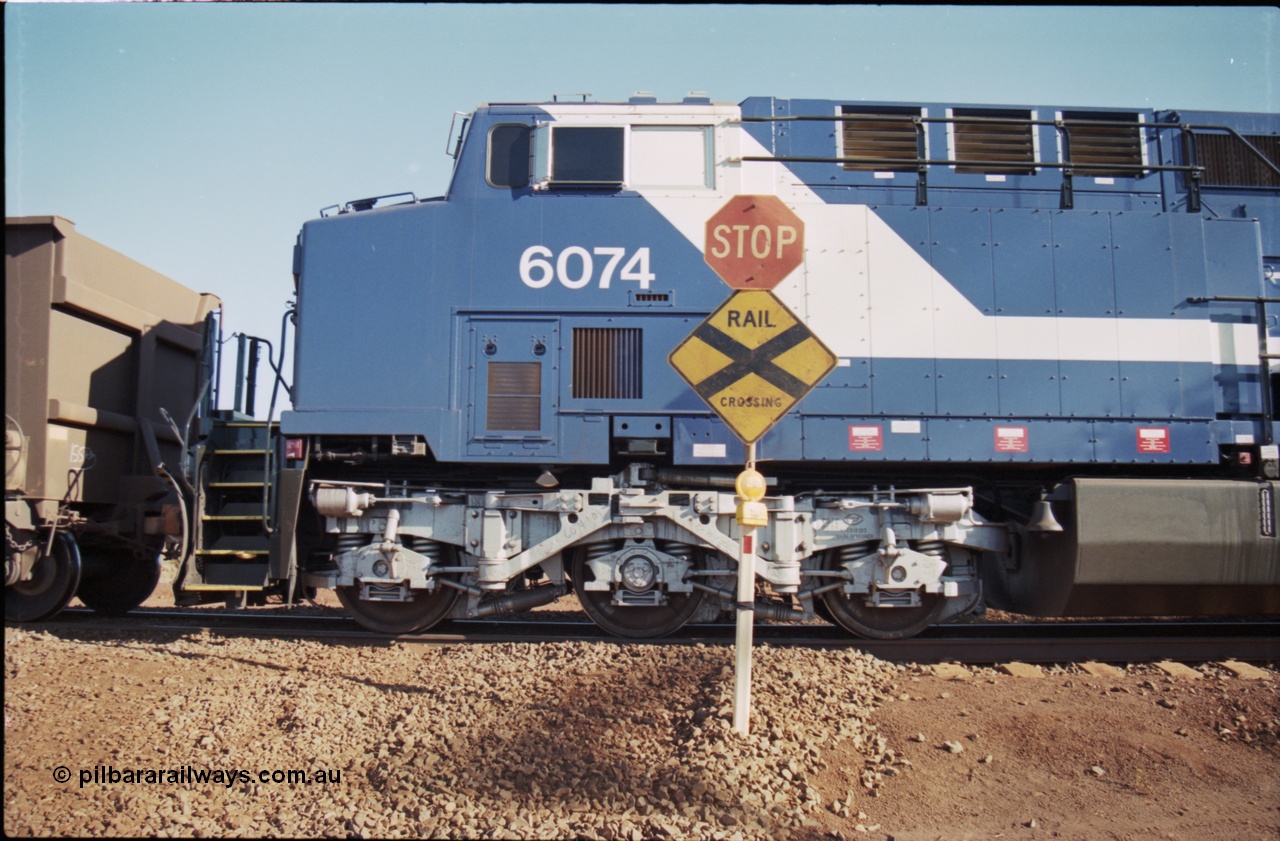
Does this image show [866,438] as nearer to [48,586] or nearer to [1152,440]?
[1152,440]

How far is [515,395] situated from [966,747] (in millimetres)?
4198

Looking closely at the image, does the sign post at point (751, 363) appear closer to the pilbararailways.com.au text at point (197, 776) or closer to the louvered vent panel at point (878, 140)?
the pilbararailways.com.au text at point (197, 776)

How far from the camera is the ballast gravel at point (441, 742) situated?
3.38 metres

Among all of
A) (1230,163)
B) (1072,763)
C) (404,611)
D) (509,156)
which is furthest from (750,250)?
(1230,163)

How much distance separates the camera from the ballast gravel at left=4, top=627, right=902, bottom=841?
133 inches

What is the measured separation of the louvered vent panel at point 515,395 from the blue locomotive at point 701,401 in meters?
0.03

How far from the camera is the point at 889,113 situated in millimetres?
6848

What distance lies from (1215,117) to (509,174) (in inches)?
276

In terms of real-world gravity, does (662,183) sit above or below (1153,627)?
above

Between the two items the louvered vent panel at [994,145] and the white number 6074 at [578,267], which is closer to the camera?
the white number 6074 at [578,267]

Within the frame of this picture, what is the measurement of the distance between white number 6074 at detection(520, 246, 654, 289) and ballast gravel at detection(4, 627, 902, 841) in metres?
3.05

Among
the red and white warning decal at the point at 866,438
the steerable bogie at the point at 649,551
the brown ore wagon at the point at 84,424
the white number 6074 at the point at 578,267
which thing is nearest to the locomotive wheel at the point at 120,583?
the brown ore wagon at the point at 84,424

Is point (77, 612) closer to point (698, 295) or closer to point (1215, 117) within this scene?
point (698, 295)

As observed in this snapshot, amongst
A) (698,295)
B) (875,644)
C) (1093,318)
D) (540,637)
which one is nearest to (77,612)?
(540,637)
